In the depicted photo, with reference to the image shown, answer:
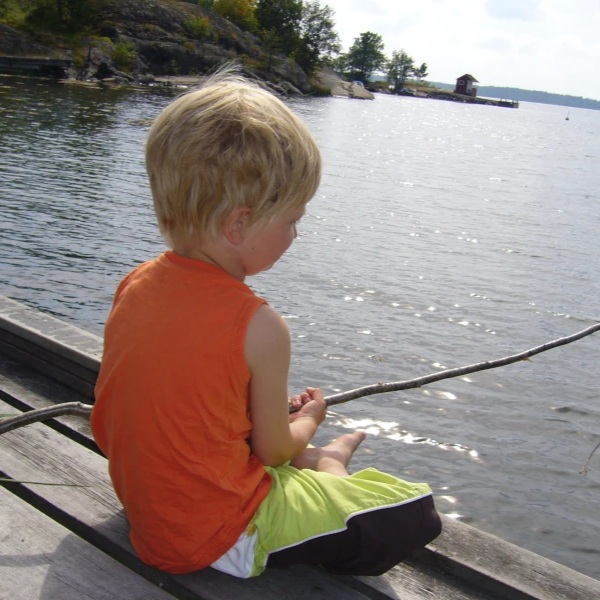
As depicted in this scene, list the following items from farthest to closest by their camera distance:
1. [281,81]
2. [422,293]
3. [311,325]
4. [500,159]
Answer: [281,81] < [500,159] < [422,293] < [311,325]

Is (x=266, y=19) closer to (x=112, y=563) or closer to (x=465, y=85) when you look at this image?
(x=465, y=85)

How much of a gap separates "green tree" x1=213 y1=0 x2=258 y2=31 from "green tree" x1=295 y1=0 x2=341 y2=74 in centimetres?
921

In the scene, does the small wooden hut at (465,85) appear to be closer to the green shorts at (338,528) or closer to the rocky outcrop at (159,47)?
the rocky outcrop at (159,47)

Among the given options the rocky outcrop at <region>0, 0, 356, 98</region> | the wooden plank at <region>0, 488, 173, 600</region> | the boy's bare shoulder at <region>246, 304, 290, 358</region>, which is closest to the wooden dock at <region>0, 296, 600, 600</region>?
the wooden plank at <region>0, 488, 173, 600</region>

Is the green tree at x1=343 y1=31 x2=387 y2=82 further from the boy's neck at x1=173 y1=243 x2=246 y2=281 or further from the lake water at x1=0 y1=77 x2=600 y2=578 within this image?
the boy's neck at x1=173 y1=243 x2=246 y2=281

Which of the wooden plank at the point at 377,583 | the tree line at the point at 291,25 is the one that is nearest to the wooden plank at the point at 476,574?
the wooden plank at the point at 377,583

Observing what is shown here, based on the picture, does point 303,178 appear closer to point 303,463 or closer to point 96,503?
point 303,463

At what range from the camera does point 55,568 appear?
2.04 metres

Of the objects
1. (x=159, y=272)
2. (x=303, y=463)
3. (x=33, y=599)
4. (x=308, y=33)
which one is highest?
(x=308, y=33)

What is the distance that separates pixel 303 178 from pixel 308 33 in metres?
97.0

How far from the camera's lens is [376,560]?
6.77 ft

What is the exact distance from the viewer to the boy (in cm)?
192

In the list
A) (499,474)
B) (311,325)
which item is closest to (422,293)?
(311,325)

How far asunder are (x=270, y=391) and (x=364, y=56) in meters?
134
